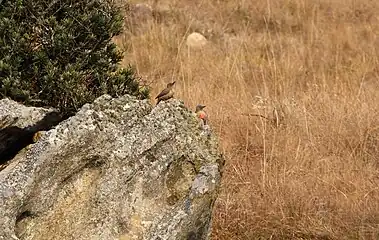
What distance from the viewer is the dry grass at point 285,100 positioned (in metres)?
3.89

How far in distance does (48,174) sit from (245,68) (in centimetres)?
501

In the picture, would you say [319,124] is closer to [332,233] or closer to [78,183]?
[332,233]

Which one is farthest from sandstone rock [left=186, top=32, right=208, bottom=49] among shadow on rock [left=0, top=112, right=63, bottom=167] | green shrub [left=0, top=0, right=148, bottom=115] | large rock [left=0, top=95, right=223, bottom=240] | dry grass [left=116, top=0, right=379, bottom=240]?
large rock [left=0, top=95, right=223, bottom=240]

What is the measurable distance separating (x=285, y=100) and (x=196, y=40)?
3380mm

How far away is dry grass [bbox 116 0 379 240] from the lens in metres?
3.89

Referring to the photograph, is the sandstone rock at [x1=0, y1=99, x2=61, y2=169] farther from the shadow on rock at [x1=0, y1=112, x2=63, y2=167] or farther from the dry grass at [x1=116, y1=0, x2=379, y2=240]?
the dry grass at [x1=116, y1=0, x2=379, y2=240]

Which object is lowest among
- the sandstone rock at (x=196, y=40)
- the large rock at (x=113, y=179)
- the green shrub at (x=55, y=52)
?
the sandstone rock at (x=196, y=40)

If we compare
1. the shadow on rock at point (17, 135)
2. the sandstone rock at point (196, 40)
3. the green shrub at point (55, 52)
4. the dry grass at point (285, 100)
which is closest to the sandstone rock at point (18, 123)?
the shadow on rock at point (17, 135)

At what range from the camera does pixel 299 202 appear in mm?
3922

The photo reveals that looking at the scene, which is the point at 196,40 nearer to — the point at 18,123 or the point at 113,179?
the point at 18,123

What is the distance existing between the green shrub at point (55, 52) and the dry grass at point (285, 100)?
1177mm

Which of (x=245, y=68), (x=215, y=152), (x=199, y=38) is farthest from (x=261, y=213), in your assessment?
(x=199, y=38)

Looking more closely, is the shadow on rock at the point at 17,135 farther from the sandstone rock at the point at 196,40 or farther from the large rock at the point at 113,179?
the sandstone rock at the point at 196,40

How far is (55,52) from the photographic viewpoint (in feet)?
10.4
